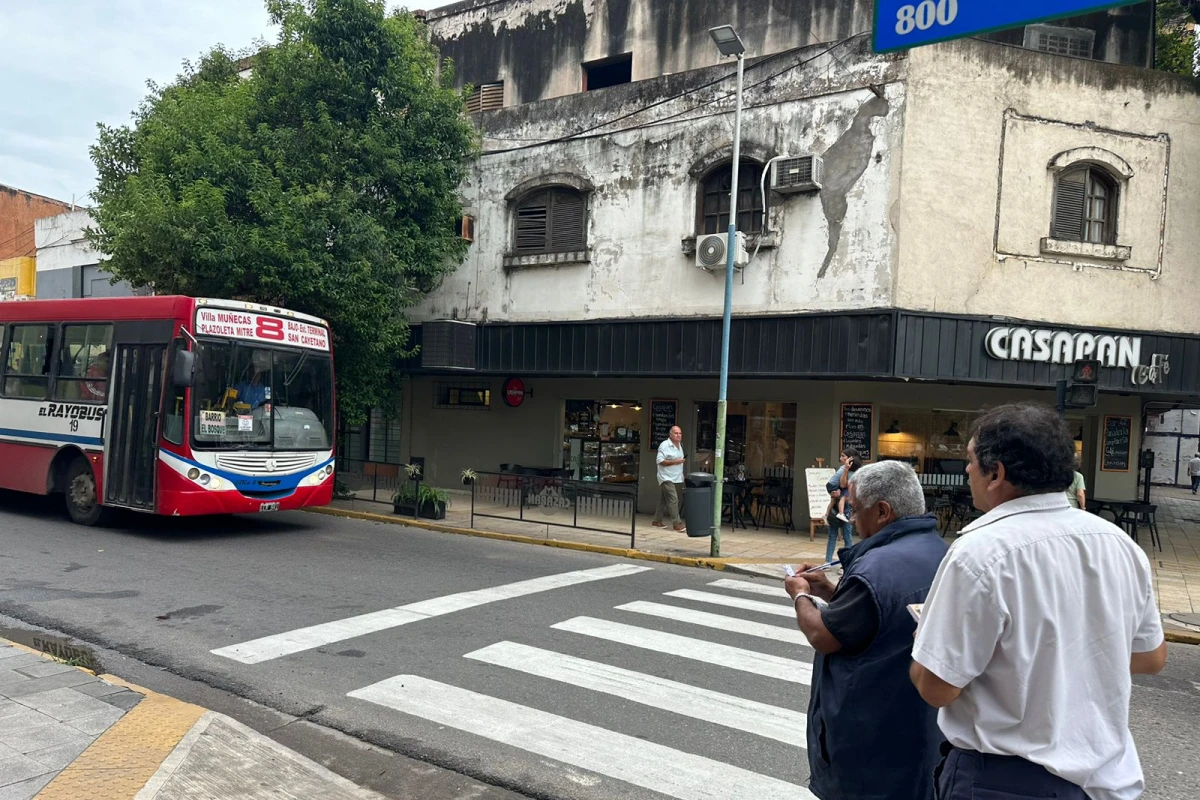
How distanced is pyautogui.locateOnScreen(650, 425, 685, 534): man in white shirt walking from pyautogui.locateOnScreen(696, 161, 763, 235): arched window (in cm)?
367

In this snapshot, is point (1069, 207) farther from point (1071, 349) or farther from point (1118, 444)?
point (1118, 444)

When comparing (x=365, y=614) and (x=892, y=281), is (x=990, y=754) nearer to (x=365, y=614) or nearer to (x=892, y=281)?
(x=365, y=614)

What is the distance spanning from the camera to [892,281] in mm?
12977

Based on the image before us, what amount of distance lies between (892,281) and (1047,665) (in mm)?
11508

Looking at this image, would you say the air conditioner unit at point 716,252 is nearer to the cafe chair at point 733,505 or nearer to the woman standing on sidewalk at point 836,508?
the woman standing on sidewalk at point 836,508

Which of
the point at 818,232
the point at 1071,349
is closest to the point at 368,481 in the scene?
the point at 818,232

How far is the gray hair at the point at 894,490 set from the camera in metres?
3.08

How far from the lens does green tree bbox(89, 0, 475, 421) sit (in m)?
14.3

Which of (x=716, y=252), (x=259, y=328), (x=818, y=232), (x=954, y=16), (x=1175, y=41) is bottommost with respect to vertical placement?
(x=259, y=328)

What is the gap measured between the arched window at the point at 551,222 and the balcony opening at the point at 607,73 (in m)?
2.43

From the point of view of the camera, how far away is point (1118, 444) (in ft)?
54.7

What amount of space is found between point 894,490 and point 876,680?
26.4 inches

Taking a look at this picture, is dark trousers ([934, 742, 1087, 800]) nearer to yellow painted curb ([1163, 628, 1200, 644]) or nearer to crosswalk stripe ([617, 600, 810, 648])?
crosswalk stripe ([617, 600, 810, 648])

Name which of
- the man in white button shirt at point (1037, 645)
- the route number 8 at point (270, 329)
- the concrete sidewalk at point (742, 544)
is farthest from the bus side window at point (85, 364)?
the man in white button shirt at point (1037, 645)
